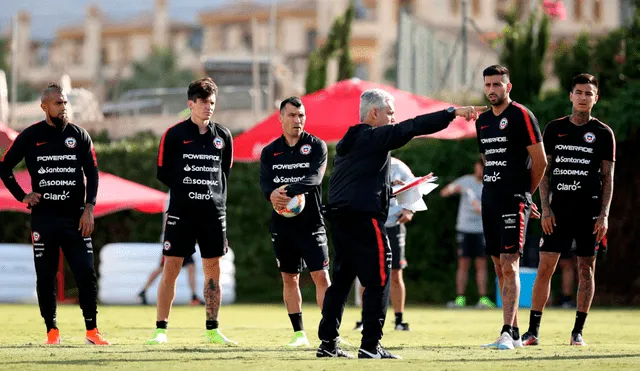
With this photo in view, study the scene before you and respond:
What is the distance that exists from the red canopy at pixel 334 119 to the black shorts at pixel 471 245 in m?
2.05

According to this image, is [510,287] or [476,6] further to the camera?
[476,6]

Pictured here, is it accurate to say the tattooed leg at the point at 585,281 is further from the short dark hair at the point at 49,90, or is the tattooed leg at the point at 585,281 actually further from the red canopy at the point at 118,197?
the red canopy at the point at 118,197

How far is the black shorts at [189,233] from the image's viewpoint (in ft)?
34.1

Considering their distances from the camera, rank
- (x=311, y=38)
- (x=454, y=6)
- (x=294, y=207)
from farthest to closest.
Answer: (x=311, y=38), (x=454, y=6), (x=294, y=207)

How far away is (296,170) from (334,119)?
675 centimetres

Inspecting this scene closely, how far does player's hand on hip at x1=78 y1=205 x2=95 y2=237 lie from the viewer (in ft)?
34.1

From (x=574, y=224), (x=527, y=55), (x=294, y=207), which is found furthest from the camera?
(x=527, y=55)

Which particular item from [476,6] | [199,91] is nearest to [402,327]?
[199,91]

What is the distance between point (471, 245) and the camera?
19062 millimetres

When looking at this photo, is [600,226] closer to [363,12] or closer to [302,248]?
[302,248]

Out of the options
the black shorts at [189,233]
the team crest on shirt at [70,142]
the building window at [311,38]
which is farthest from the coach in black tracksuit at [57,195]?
the building window at [311,38]

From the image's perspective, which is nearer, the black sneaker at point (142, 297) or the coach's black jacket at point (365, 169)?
the coach's black jacket at point (365, 169)

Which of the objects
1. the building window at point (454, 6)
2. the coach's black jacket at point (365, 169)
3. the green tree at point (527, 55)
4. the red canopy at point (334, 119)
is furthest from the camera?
the building window at point (454, 6)

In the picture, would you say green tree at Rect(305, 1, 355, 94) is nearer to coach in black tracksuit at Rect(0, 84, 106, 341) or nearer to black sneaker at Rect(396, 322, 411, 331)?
black sneaker at Rect(396, 322, 411, 331)
